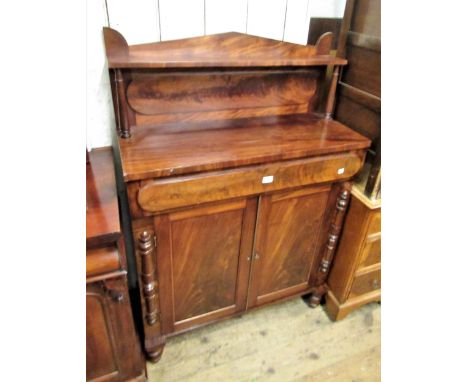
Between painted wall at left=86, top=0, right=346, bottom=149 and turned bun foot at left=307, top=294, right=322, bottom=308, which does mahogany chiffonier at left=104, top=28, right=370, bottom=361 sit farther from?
turned bun foot at left=307, top=294, right=322, bottom=308

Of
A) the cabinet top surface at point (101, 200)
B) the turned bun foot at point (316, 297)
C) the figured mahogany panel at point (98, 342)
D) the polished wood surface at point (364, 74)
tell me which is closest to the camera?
the cabinet top surface at point (101, 200)

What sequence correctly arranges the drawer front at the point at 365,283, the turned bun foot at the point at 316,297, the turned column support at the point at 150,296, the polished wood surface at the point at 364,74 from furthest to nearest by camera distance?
the turned bun foot at the point at 316,297 → the drawer front at the point at 365,283 → the polished wood surface at the point at 364,74 → the turned column support at the point at 150,296

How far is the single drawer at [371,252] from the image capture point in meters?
1.27

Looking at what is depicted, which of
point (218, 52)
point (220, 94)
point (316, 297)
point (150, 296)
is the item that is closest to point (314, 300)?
point (316, 297)

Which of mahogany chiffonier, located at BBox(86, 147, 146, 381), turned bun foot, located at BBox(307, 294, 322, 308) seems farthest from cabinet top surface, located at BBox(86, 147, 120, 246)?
turned bun foot, located at BBox(307, 294, 322, 308)

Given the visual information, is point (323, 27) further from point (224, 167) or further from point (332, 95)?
point (224, 167)

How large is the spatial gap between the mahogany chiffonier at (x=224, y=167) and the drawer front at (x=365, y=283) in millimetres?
205

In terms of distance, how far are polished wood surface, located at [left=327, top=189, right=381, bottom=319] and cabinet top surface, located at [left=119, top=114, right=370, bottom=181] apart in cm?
28

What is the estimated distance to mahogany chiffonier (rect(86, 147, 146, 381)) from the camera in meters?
0.80

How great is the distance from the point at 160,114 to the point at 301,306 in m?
1.14

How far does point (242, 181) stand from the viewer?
983mm

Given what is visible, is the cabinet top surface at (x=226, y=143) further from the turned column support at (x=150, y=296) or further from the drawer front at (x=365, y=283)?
the drawer front at (x=365, y=283)

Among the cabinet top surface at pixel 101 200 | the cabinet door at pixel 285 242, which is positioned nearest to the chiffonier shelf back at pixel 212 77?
the cabinet top surface at pixel 101 200
